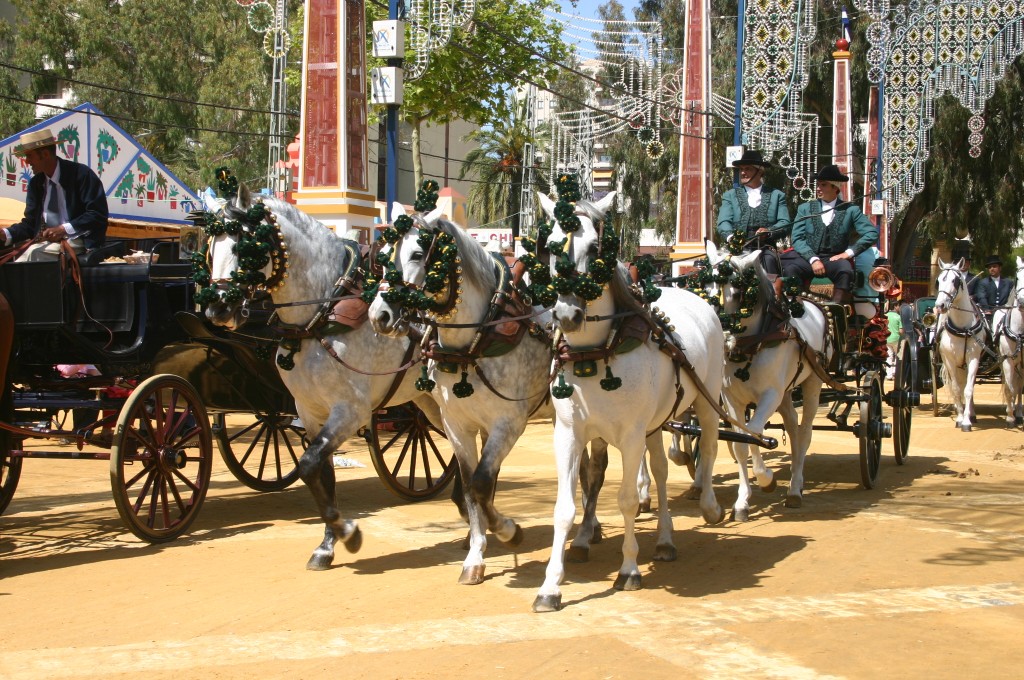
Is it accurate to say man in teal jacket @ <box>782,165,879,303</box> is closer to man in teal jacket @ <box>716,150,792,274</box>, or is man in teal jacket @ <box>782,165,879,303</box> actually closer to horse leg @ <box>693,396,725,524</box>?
man in teal jacket @ <box>716,150,792,274</box>

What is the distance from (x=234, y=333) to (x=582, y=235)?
3.68m

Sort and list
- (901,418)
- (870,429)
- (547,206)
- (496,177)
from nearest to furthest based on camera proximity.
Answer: (547,206), (870,429), (901,418), (496,177)

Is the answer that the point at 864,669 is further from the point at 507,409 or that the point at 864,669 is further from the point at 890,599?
A: the point at 507,409

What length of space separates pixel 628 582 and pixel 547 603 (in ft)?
2.28

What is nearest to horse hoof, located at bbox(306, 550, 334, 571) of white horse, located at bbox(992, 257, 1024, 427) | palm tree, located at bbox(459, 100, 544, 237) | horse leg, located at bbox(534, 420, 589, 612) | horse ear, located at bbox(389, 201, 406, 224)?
horse leg, located at bbox(534, 420, 589, 612)

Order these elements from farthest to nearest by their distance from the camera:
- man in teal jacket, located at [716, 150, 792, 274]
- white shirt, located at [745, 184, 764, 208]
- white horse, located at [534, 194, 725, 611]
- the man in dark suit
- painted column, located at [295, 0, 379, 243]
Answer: the man in dark suit < painted column, located at [295, 0, 379, 243] < white shirt, located at [745, 184, 764, 208] < man in teal jacket, located at [716, 150, 792, 274] < white horse, located at [534, 194, 725, 611]

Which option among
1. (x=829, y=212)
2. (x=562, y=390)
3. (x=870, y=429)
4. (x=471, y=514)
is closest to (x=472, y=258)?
(x=562, y=390)

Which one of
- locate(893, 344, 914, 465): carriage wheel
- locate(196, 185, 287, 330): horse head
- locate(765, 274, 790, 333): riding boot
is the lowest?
locate(893, 344, 914, 465): carriage wheel

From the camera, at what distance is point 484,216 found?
1991 inches

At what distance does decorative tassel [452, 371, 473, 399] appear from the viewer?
22.1 ft

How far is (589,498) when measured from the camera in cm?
777

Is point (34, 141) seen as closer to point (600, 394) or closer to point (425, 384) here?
point (425, 384)

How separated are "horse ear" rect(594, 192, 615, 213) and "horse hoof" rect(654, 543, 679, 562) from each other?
251 centimetres

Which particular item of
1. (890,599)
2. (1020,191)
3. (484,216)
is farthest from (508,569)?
(484,216)
